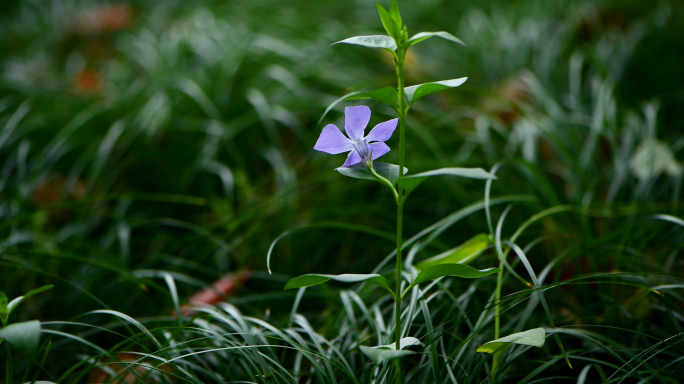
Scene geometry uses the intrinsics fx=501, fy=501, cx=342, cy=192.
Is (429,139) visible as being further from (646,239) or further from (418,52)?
(418,52)

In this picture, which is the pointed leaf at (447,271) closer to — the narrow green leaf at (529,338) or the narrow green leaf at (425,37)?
the narrow green leaf at (529,338)

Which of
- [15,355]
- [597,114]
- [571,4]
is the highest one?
[571,4]

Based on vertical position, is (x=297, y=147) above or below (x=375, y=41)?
below

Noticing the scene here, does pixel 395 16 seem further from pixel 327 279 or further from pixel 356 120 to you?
pixel 327 279

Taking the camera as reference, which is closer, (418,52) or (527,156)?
(527,156)

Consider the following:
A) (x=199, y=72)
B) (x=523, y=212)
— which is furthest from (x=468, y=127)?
(x=199, y=72)

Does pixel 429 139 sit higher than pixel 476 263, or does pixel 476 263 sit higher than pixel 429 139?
pixel 429 139

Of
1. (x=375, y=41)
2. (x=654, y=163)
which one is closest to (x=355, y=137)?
(x=375, y=41)
